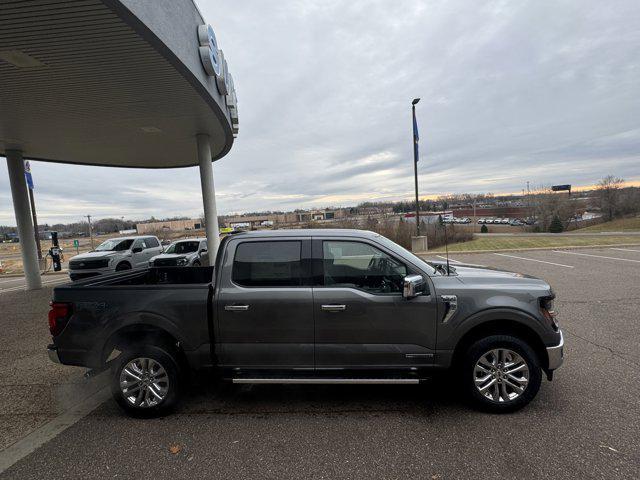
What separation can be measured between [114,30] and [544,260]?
14930mm

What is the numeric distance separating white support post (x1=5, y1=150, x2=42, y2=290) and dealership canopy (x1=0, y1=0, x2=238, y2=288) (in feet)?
0.11

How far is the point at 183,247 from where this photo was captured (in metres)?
15.1

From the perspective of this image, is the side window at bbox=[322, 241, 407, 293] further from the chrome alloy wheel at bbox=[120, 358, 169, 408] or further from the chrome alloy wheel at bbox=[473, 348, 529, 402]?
the chrome alloy wheel at bbox=[120, 358, 169, 408]

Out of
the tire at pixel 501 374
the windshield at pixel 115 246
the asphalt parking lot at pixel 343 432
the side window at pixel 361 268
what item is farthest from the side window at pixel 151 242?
the tire at pixel 501 374

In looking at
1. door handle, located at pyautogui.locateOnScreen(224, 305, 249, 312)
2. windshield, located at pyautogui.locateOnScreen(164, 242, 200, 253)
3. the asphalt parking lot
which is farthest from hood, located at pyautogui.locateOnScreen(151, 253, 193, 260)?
door handle, located at pyautogui.locateOnScreen(224, 305, 249, 312)

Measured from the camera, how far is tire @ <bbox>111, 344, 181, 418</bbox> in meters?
3.39

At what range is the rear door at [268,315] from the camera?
3.33m

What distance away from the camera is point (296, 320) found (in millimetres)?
3332

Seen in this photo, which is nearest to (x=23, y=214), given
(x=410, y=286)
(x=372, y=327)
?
(x=372, y=327)

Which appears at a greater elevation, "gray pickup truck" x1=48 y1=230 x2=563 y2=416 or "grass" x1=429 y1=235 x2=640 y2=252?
"gray pickup truck" x1=48 y1=230 x2=563 y2=416

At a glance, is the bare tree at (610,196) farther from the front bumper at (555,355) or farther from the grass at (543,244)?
the front bumper at (555,355)

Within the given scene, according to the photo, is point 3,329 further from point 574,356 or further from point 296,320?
point 574,356

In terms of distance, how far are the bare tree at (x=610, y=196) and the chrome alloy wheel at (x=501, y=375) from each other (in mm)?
79861

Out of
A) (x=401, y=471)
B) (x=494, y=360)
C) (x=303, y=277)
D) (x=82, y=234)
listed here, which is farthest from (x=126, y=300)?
(x=82, y=234)
